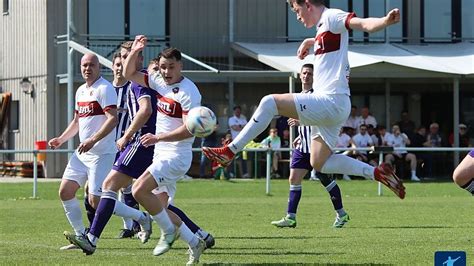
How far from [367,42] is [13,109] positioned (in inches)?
452

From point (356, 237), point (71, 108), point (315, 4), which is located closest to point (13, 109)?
point (71, 108)

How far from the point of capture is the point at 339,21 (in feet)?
37.5

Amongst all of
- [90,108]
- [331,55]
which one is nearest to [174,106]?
[331,55]

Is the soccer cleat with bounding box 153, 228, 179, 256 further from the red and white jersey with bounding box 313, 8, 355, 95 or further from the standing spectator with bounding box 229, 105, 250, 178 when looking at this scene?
the standing spectator with bounding box 229, 105, 250, 178

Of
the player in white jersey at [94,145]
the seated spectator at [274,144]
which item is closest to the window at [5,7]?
the seated spectator at [274,144]

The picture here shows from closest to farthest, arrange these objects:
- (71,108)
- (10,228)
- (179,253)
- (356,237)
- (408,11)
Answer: (179,253) < (356,237) < (10,228) < (71,108) < (408,11)

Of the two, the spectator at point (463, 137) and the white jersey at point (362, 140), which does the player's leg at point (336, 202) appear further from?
the spectator at point (463, 137)

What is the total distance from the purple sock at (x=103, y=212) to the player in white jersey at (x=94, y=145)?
3.24 ft

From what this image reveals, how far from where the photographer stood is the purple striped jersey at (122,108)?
14.5m

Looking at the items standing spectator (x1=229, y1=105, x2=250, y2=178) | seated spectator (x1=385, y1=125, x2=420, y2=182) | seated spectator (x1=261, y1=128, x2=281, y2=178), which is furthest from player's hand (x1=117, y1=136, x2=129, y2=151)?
standing spectator (x1=229, y1=105, x2=250, y2=178)

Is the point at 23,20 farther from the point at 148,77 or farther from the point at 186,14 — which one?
the point at 148,77

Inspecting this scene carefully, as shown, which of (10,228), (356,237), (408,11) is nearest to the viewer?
(356,237)

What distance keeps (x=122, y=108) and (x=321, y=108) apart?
3.84 meters

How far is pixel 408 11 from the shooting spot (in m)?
39.1
